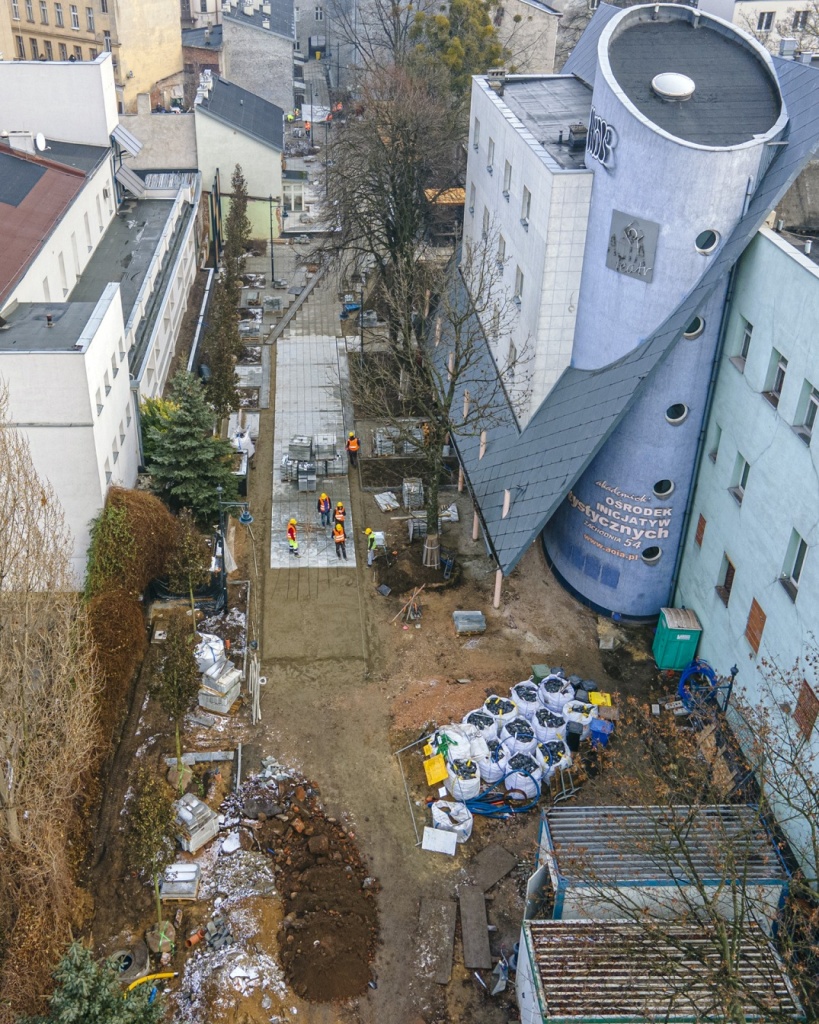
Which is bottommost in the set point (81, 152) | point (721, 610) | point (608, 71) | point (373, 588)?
point (373, 588)

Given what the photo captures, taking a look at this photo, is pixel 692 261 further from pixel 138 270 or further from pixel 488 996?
pixel 138 270

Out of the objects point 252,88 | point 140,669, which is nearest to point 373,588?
point 140,669

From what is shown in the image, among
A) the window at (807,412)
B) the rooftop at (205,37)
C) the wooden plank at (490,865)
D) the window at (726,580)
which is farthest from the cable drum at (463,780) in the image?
the rooftop at (205,37)

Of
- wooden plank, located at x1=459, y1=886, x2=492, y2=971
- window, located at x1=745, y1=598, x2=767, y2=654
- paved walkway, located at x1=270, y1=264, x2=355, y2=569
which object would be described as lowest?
paved walkway, located at x1=270, y1=264, x2=355, y2=569

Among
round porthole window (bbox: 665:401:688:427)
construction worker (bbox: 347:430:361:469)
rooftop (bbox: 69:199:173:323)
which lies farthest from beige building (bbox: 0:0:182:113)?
round porthole window (bbox: 665:401:688:427)

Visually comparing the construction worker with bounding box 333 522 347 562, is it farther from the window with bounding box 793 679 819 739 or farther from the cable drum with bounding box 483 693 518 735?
the window with bounding box 793 679 819 739

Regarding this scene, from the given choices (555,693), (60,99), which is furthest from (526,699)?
(60,99)
